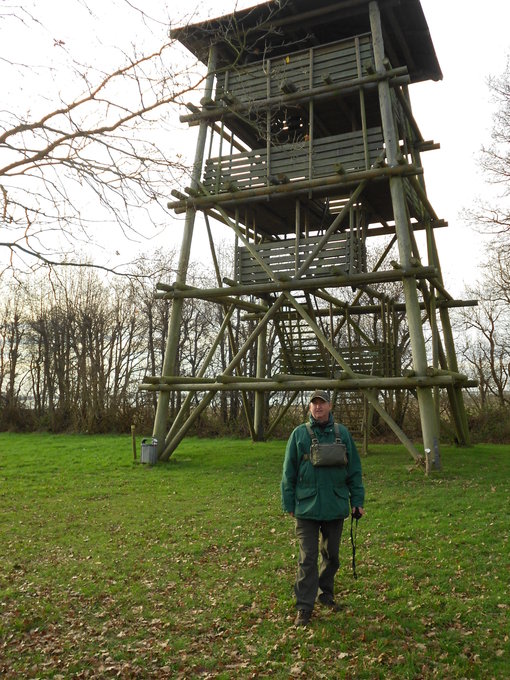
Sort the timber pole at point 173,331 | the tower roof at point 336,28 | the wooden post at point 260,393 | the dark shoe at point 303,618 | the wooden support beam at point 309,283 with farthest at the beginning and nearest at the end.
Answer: the wooden post at point 260,393 → the timber pole at point 173,331 → the tower roof at point 336,28 → the wooden support beam at point 309,283 → the dark shoe at point 303,618

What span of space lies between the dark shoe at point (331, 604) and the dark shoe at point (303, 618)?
1.05 ft

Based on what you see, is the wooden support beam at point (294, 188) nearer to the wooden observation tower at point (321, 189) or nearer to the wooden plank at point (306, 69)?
the wooden observation tower at point (321, 189)

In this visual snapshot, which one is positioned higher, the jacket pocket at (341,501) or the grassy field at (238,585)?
the jacket pocket at (341,501)

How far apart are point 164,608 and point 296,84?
13354mm

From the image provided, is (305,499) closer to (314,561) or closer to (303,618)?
(314,561)

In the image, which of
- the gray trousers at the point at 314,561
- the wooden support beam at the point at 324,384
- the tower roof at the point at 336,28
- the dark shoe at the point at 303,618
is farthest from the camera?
the tower roof at the point at 336,28

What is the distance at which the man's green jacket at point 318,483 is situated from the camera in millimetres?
5215

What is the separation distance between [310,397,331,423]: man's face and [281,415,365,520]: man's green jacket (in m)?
0.07

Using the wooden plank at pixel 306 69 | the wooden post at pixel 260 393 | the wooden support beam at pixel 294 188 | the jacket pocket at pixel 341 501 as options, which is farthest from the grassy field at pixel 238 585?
the wooden plank at pixel 306 69

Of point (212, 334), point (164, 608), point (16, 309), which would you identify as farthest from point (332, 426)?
point (16, 309)

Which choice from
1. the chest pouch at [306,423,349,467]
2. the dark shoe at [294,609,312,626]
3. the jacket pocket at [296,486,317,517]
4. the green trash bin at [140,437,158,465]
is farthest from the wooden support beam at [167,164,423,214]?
the dark shoe at [294,609,312,626]

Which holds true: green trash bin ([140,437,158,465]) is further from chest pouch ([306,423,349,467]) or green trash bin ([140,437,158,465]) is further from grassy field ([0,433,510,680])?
chest pouch ([306,423,349,467])

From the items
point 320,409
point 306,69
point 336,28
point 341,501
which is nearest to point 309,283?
point 306,69

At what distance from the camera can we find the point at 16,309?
38.0 meters
